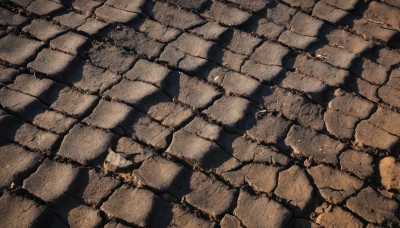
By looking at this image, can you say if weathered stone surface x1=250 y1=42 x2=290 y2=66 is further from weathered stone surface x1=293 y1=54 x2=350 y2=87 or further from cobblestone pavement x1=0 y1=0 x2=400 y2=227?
weathered stone surface x1=293 y1=54 x2=350 y2=87

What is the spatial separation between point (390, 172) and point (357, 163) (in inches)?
7.5

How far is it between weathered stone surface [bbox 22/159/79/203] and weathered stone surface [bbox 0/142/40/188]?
6cm

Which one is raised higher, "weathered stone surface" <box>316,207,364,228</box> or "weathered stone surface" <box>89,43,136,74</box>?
"weathered stone surface" <box>89,43,136,74</box>

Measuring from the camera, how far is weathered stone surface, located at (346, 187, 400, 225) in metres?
2.00

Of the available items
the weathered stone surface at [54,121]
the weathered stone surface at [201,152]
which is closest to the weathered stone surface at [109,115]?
the weathered stone surface at [54,121]

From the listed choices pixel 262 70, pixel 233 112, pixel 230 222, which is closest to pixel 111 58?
pixel 233 112

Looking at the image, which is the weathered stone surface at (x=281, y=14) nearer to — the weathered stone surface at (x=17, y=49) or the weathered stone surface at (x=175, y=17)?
the weathered stone surface at (x=175, y=17)

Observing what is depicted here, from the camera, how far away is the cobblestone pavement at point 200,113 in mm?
2037

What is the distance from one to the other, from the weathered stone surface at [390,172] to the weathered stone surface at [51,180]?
72.0 inches

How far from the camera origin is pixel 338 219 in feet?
6.57

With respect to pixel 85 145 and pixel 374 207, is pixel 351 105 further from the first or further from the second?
pixel 85 145

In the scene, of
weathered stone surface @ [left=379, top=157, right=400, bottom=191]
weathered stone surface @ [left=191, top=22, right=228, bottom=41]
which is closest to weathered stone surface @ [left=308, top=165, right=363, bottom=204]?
weathered stone surface @ [left=379, top=157, right=400, bottom=191]

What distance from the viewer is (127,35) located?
9.44ft

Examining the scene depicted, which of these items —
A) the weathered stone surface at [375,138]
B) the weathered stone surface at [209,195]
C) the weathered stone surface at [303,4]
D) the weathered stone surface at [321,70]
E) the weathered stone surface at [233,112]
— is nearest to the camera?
the weathered stone surface at [209,195]
